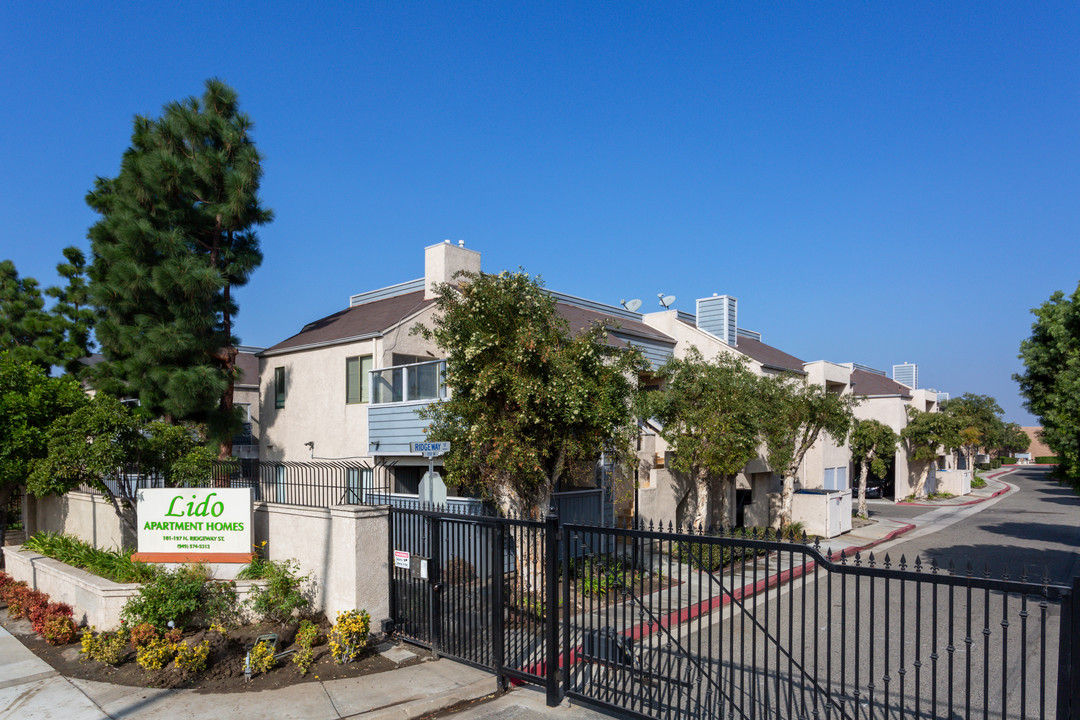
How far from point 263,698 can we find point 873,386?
4201 cm

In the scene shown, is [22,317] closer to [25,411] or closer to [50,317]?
[50,317]

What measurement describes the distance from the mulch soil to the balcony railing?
714 cm

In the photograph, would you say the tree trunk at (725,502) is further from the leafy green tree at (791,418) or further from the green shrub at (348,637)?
the green shrub at (348,637)

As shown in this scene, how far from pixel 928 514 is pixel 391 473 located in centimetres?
2740

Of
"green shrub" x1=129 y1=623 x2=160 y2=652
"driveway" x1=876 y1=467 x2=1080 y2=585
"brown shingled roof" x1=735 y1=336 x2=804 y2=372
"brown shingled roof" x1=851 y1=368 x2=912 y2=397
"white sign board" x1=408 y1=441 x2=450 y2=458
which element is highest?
"brown shingled roof" x1=735 y1=336 x2=804 y2=372

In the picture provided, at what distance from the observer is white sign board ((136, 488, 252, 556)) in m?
11.2

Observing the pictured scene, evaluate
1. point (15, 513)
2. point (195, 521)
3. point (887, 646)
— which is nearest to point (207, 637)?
point (195, 521)

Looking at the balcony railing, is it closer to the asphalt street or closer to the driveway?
the asphalt street

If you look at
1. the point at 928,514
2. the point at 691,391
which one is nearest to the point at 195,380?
the point at 691,391

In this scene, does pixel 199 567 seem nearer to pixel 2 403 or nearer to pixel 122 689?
pixel 122 689

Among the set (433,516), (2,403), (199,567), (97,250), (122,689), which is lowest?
(122,689)

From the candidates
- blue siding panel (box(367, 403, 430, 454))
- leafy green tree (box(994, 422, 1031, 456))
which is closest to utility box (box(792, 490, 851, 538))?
blue siding panel (box(367, 403, 430, 454))

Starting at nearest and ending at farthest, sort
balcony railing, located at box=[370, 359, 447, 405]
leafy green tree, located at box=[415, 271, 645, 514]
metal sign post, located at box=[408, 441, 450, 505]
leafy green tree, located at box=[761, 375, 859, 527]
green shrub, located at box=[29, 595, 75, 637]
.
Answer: green shrub, located at box=[29, 595, 75, 637] < leafy green tree, located at box=[415, 271, 645, 514] < metal sign post, located at box=[408, 441, 450, 505] < balcony railing, located at box=[370, 359, 447, 405] < leafy green tree, located at box=[761, 375, 859, 527]

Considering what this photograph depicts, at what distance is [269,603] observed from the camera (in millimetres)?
10359
